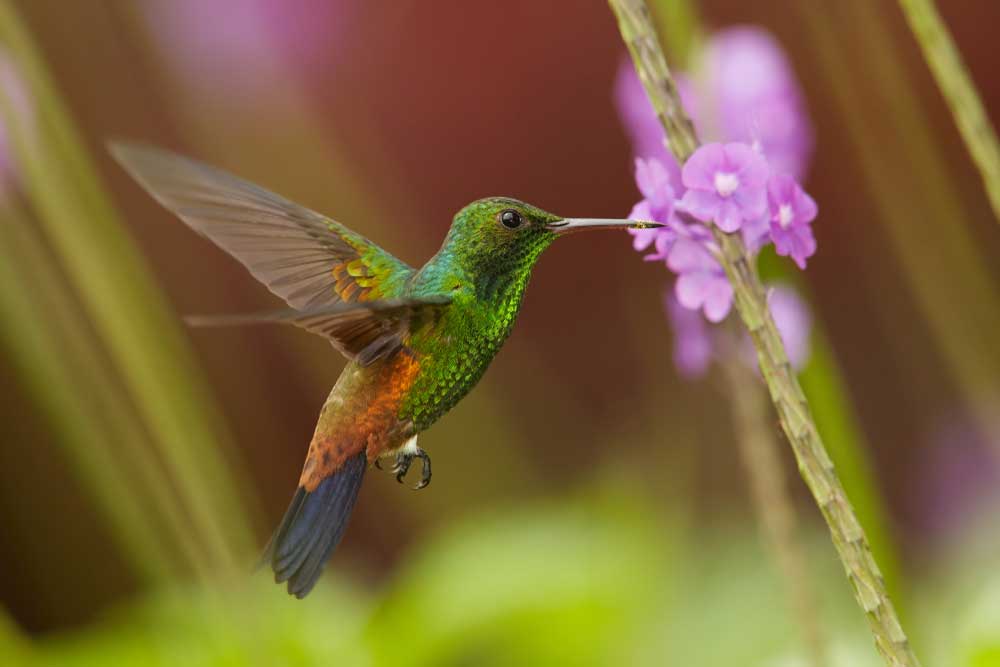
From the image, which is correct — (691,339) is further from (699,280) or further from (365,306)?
(365,306)

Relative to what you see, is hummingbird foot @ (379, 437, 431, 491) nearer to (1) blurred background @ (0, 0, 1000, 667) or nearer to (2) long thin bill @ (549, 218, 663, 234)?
(2) long thin bill @ (549, 218, 663, 234)

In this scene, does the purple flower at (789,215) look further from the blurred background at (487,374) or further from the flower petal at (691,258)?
the blurred background at (487,374)

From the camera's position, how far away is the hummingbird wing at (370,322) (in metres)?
0.50

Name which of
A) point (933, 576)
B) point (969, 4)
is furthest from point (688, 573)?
point (969, 4)

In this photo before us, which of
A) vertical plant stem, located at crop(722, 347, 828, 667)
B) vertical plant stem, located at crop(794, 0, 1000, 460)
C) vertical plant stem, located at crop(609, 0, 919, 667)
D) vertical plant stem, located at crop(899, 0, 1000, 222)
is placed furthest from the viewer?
vertical plant stem, located at crop(794, 0, 1000, 460)

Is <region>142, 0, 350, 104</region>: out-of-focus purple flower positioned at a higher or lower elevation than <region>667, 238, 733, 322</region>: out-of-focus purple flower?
higher

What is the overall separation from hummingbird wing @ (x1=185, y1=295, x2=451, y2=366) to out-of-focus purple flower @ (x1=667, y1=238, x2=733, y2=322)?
4.7 inches

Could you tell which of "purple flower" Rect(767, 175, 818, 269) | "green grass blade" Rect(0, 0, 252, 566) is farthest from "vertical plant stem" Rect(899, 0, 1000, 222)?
"green grass blade" Rect(0, 0, 252, 566)

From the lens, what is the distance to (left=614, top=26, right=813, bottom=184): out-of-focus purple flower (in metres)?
0.96

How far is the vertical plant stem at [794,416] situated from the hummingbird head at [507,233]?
56 millimetres

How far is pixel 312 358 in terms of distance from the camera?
237 cm

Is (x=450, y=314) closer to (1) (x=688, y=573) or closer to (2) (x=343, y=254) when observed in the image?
(2) (x=343, y=254)

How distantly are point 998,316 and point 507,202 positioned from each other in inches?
52.3

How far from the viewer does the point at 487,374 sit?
2.71 m
